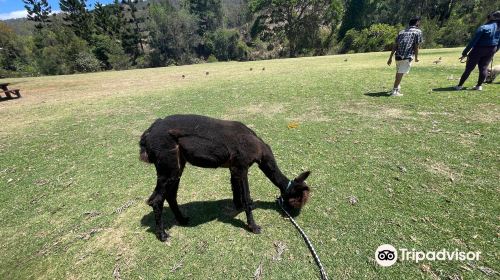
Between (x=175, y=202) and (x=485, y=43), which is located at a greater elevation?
(x=485, y=43)

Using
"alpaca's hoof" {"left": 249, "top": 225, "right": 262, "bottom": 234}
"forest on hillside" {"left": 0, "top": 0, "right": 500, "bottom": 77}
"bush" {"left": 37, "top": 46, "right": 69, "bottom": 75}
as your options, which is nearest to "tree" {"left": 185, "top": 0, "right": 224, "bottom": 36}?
"forest on hillside" {"left": 0, "top": 0, "right": 500, "bottom": 77}

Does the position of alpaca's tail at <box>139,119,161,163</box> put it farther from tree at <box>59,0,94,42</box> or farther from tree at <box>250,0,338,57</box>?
tree at <box>59,0,94,42</box>

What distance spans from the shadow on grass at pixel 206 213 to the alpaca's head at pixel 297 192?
364mm

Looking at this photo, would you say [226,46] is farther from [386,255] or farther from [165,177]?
[386,255]

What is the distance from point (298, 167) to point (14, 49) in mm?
87649

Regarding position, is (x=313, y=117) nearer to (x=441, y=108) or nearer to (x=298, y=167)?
(x=298, y=167)

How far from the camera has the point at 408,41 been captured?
891cm

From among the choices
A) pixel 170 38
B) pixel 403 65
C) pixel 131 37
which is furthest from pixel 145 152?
pixel 131 37

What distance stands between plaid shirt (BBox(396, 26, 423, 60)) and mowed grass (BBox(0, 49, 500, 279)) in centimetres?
168

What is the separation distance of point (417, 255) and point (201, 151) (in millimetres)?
3322

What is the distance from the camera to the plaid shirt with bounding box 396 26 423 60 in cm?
882

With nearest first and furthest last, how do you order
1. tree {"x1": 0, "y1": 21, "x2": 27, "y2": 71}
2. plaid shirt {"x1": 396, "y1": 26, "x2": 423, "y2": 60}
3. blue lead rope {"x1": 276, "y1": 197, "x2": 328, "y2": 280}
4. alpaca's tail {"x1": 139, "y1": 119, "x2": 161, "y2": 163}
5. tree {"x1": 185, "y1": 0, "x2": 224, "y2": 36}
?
blue lead rope {"x1": 276, "y1": 197, "x2": 328, "y2": 280}
alpaca's tail {"x1": 139, "y1": 119, "x2": 161, "y2": 163}
plaid shirt {"x1": 396, "y1": 26, "x2": 423, "y2": 60}
tree {"x1": 0, "y1": 21, "x2": 27, "y2": 71}
tree {"x1": 185, "y1": 0, "x2": 224, "y2": 36}

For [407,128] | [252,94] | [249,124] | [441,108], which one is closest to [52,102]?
[252,94]

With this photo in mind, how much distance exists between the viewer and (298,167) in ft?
19.4
